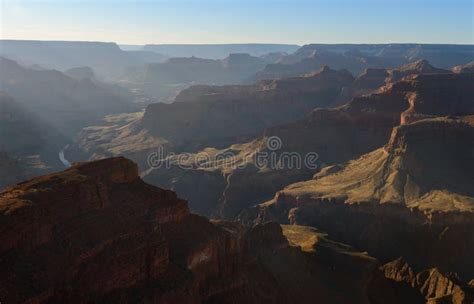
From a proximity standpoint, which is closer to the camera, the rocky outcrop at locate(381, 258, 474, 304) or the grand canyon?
the grand canyon

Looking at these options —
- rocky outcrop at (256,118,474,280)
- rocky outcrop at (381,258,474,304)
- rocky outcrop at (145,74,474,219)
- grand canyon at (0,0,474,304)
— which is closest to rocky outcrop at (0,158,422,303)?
grand canyon at (0,0,474,304)

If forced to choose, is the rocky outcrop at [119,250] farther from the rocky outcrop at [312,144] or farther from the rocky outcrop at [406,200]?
the rocky outcrop at [312,144]

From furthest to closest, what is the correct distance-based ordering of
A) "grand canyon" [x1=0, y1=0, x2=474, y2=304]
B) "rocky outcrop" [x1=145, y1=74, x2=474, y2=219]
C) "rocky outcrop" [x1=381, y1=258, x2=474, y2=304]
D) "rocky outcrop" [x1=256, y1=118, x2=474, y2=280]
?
1. "rocky outcrop" [x1=145, y1=74, x2=474, y2=219]
2. "rocky outcrop" [x1=256, y1=118, x2=474, y2=280]
3. "rocky outcrop" [x1=381, y1=258, x2=474, y2=304]
4. "grand canyon" [x1=0, y1=0, x2=474, y2=304]

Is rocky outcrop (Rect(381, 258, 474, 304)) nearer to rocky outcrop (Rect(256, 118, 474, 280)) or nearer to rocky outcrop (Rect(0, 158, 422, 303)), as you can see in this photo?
rocky outcrop (Rect(256, 118, 474, 280))

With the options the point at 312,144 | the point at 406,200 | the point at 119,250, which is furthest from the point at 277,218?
the point at 119,250

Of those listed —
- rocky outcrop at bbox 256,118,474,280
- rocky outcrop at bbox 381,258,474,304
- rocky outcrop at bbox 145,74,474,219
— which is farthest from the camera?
rocky outcrop at bbox 145,74,474,219

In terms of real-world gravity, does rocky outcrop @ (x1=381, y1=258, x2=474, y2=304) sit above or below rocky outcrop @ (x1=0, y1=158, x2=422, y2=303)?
below

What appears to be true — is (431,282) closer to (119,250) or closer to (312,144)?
(119,250)

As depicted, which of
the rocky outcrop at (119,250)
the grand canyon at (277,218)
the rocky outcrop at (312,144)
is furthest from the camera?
the rocky outcrop at (312,144)

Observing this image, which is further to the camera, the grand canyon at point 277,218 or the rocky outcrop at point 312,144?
the rocky outcrop at point 312,144

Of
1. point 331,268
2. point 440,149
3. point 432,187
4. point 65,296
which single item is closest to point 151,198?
point 65,296

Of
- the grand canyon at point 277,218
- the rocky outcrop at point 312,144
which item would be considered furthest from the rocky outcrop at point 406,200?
the rocky outcrop at point 312,144

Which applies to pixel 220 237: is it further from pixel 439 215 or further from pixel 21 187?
pixel 439 215
